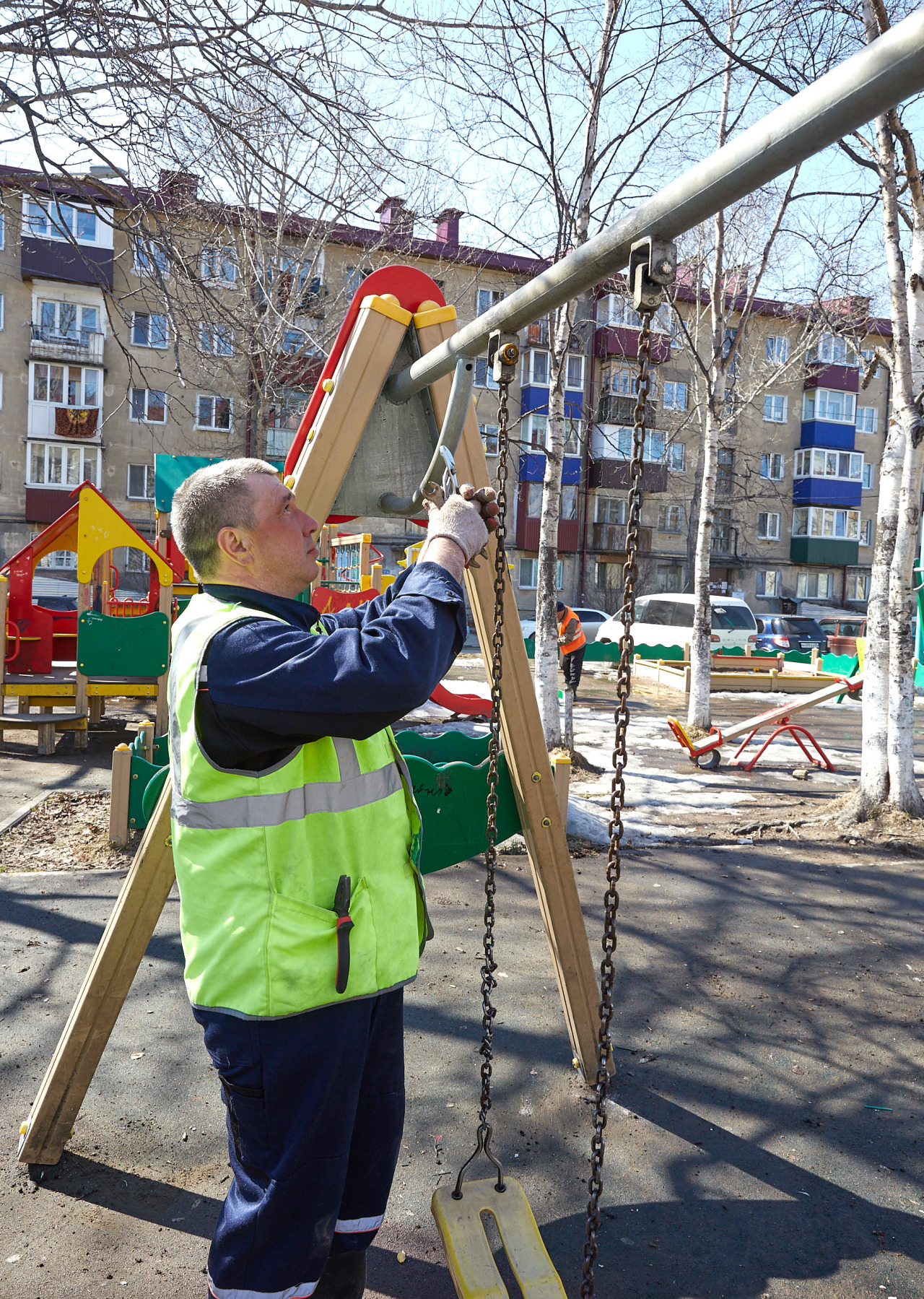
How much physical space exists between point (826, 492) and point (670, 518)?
6611mm

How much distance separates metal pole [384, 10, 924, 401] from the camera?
50.0 inches

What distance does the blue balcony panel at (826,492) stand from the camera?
3606cm

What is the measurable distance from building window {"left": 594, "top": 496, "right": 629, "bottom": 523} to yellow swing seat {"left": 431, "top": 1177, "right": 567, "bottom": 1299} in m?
32.6

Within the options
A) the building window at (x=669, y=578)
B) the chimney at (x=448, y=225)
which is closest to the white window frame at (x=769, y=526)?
the building window at (x=669, y=578)

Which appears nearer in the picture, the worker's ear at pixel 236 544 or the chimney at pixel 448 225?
the worker's ear at pixel 236 544

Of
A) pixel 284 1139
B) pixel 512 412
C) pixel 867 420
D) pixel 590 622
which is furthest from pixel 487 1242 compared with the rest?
pixel 867 420

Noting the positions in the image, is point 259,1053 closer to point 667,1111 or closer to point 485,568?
point 485,568

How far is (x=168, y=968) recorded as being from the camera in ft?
13.8

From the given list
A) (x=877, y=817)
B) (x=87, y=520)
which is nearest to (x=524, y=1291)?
(x=877, y=817)

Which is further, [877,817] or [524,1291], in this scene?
[877,817]

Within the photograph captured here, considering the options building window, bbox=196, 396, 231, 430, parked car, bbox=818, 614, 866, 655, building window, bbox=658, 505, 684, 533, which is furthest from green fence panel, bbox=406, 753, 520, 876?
building window, bbox=658, 505, 684, 533

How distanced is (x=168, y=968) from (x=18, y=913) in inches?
44.9

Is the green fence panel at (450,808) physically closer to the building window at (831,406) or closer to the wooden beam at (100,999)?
the wooden beam at (100,999)

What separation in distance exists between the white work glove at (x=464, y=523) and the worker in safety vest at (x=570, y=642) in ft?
25.2
